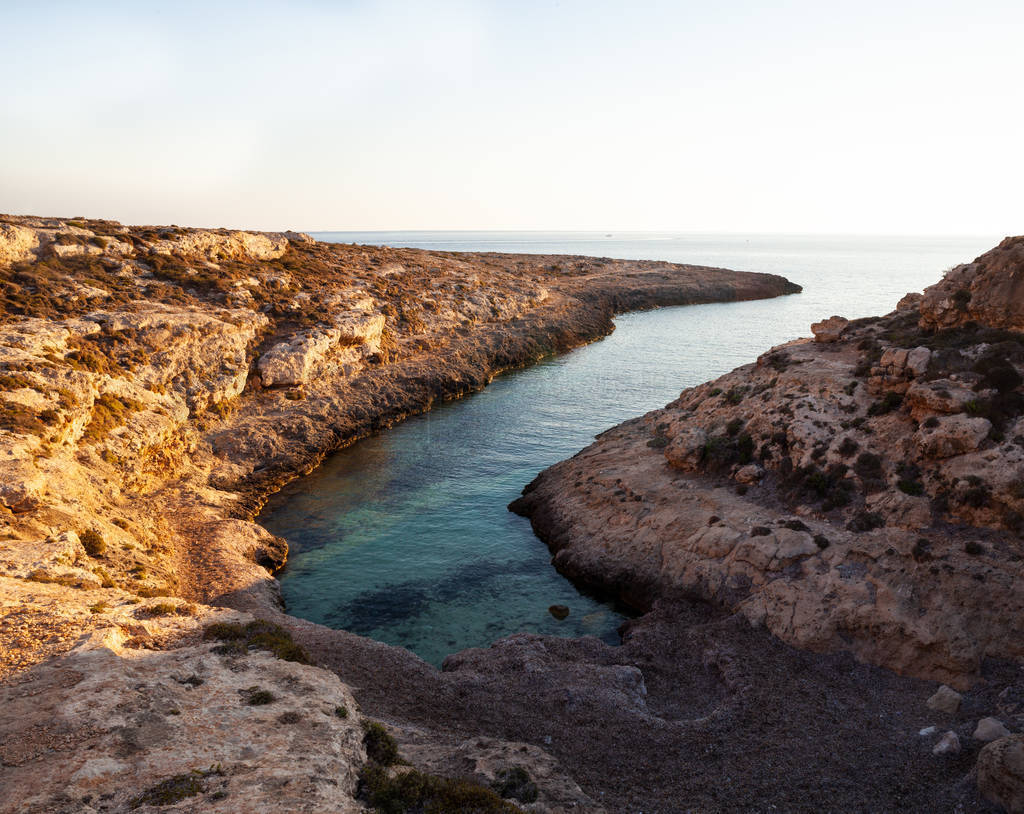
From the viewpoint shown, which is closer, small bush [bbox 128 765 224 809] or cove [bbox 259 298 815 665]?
small bush [bbox 128 765 224 809]

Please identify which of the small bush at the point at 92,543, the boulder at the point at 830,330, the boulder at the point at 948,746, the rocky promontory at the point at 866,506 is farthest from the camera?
the boulder at the point at 830,330

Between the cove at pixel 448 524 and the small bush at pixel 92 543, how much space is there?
9.06 meters

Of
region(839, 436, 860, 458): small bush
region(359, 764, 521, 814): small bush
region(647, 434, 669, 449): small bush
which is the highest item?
region(839, 436, 860, 458): small bush

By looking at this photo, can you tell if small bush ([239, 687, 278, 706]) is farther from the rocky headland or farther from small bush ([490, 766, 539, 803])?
small bush ([490, 766, 539, 803])

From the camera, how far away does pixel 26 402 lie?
3681 cm

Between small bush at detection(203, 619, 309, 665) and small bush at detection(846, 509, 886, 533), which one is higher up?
small bush at detection(846, 509, 886, 533)

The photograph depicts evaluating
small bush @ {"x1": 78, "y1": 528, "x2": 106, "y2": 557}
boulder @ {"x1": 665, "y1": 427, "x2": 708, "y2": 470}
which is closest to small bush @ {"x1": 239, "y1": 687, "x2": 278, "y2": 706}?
small bush @ {"x1": 78, "y1": 528, "x2": 106, "y2": 557}

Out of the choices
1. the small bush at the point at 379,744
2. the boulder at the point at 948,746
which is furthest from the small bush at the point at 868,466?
the small bush at the point at 379,744

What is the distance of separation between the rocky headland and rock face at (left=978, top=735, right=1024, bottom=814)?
331 inches

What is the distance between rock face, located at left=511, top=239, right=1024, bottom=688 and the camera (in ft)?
84.1

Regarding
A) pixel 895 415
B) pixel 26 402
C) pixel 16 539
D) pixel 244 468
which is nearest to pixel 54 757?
pixel 16 539

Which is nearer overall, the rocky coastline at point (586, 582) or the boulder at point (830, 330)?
the rocky coastline at point (586, 582)

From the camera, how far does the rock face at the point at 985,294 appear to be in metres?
33.9

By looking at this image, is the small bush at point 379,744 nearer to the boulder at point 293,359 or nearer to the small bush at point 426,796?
the small bush at point 426,796
